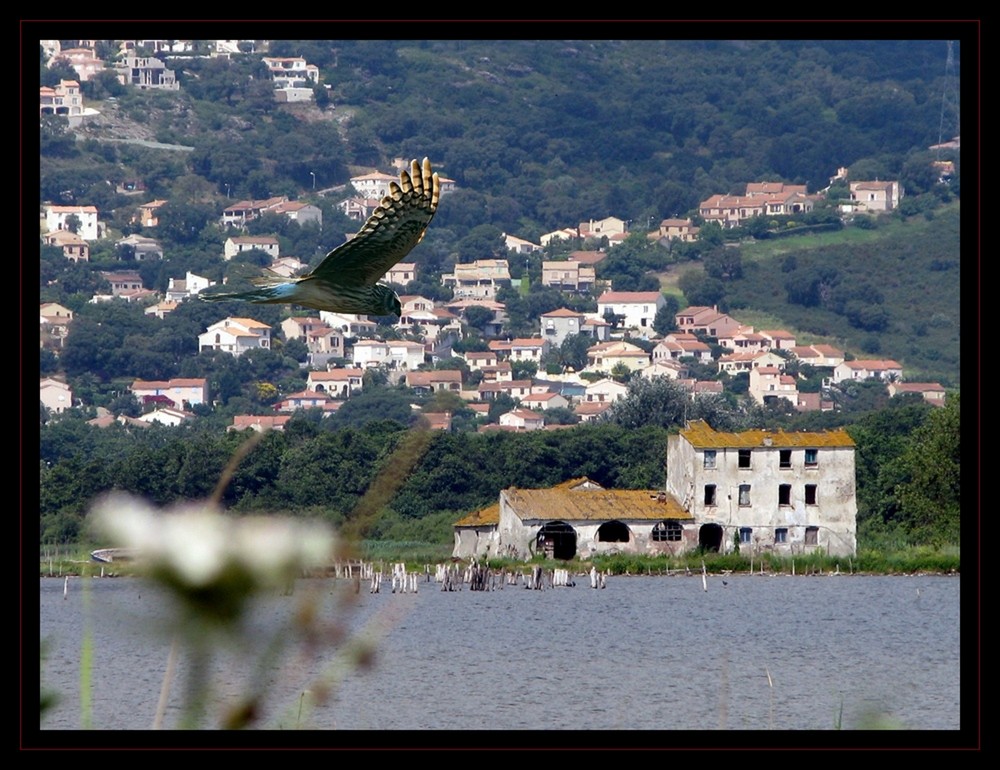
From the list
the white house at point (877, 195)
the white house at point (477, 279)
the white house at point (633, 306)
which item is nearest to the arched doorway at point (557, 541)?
the white house at point (633, 306)

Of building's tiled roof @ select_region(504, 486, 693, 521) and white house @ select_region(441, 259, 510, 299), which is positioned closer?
building's tiled roof @ select_region(504, 486, 693, 521)

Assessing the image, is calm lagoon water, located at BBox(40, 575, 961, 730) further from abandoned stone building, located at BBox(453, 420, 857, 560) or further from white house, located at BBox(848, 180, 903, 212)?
white house, located at BBox(848, 180, 903, 212)

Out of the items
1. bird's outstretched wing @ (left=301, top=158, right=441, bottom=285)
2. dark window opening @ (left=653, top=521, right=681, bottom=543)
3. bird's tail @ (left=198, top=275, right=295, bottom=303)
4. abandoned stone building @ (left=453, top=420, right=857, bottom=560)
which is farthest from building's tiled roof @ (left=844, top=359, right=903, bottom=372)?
bird's tail @ (left=198, top=275, right=295, bottom=303)

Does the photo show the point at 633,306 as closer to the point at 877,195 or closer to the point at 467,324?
the point at 467,324

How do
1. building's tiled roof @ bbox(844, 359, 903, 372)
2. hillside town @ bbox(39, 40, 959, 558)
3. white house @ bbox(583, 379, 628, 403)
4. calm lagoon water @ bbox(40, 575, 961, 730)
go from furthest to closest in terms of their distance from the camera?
1. building's tiled roof @ bbox(844, 359, 903, 372)
2. white house @ bbox(583, 379, 628, 403)
3. hillside town @ bbox(39, 40, 959, 558)
4. calm lagoon water @ bbox(40, 575, 961, 730)

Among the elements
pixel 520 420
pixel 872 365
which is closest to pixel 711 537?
pixel 520 420
